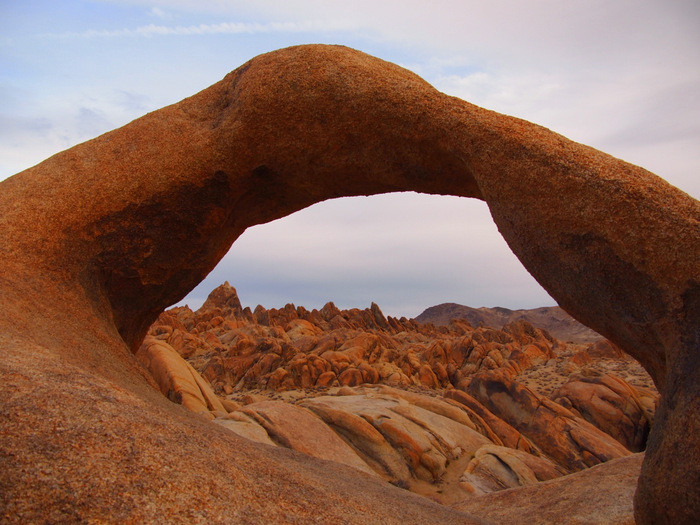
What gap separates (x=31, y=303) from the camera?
5785 millimetres

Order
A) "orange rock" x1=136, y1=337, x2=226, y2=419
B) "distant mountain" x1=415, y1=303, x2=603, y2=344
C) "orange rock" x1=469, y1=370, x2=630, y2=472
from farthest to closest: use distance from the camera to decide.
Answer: "distant mountain" x1=415, y1=303, x2=603, y2=344 < "orange rock" x1=469, y1=370, x2=630, y2=472 < "orange rock" x1=136, y1=337, x2=226, y2=419

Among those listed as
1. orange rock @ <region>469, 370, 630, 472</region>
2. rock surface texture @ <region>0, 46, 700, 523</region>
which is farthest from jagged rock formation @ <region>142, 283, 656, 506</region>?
rock surface texture @ <region>0, 46, 700, 523</region>

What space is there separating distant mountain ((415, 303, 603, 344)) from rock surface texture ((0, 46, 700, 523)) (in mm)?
72405

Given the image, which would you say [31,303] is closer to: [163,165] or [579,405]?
[163,165]

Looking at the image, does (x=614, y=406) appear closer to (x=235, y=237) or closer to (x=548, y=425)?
(x=548, y=425)

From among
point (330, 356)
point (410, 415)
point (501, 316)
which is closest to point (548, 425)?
point (410, 415)

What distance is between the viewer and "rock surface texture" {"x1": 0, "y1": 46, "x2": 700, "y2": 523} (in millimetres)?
3189

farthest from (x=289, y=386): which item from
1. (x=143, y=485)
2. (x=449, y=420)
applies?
(x=143, y=485)

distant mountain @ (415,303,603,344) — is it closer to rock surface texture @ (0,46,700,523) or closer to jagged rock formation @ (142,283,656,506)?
jagged rock formation @ (142,283,656,506)

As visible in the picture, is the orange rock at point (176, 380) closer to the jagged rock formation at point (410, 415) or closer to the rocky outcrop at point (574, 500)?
the jagged rock formation at point (410, 415)

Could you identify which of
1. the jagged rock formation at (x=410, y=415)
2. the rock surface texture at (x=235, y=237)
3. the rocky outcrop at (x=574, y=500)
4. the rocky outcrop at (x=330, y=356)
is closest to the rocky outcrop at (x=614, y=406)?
the jagged rock formation at (x=410, y=415)

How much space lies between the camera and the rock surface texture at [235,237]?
10.5 feet

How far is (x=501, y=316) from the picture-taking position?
8975 cm

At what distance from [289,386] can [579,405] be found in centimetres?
1219
